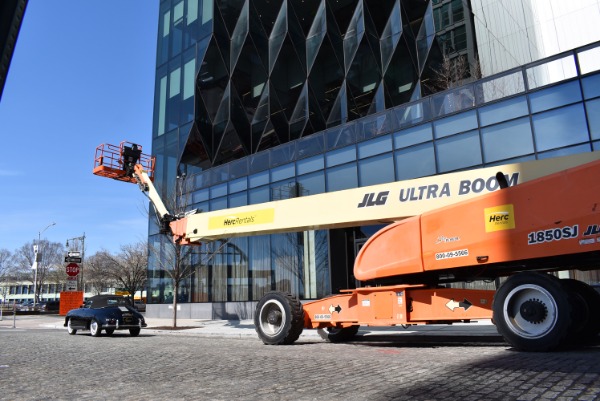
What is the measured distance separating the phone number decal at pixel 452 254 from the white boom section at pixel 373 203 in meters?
0.92

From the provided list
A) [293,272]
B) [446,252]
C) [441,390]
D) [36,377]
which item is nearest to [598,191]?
[446,252]

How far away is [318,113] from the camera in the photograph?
2530cm

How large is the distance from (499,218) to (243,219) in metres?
6.47

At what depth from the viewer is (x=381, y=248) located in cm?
987

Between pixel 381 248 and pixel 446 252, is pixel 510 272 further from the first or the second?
pixel 381 248

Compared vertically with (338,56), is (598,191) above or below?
below

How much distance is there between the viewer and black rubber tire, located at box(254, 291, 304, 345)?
11.0 m

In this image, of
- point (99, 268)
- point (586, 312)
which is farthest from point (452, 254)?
point (99, 268)

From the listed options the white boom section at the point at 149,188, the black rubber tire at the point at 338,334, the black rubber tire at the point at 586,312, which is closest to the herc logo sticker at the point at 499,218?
the black rubber tire at the point at 586,312

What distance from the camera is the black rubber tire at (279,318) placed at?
1105 cm

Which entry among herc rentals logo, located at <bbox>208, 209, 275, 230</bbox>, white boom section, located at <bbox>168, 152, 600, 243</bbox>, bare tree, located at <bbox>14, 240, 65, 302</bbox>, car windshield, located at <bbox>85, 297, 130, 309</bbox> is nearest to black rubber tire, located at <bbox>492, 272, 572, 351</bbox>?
white boom section, located at <bbox>168, 152, 600, 243</bbox>

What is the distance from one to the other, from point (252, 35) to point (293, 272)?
49.2 ft

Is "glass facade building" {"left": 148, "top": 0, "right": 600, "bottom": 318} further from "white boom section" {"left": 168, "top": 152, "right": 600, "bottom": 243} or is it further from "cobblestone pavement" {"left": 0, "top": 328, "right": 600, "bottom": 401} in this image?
"cobblestone pavement" {"left": 0, "top": 328, "right": 600, "bottom": 401}

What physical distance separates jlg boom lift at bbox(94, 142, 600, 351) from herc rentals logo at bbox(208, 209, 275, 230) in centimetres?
3
